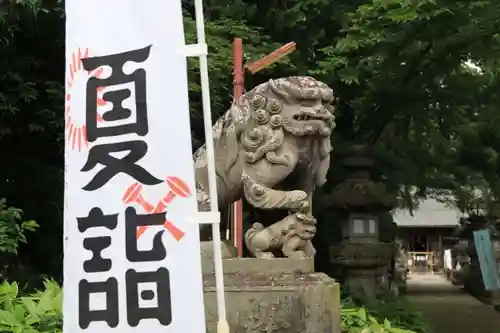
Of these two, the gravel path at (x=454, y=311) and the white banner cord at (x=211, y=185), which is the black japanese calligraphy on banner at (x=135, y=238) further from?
the gravel path at (x=454, y=311)

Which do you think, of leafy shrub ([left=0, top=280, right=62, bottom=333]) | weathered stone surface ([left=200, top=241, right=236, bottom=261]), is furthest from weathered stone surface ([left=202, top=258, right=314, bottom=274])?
leafy shrub ([left=0, top=280, right=62, bottom=333])

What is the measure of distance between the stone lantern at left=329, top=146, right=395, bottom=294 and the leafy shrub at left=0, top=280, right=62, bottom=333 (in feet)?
17.7

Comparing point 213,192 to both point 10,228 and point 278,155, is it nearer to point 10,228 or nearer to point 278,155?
point 278,155

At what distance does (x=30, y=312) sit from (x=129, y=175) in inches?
103

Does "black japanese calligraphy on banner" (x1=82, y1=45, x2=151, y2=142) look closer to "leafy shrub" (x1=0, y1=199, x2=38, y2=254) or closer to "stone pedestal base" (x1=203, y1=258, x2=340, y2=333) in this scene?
"stone pedestal base" (x1=203, y1=258, x2=340, y2=333)

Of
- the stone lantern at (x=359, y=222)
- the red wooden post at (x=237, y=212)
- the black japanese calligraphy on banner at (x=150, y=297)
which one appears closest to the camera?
the black japanese calligraphy on banner at (x=150, y=297)

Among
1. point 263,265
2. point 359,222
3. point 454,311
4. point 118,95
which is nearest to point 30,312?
point 263,265

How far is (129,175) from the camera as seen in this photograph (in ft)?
7.55

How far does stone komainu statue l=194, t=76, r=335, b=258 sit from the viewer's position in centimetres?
432

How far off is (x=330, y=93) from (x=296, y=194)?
72 cm

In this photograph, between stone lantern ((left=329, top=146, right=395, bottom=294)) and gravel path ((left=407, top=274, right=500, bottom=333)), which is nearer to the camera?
stone lantern ((left=329, top=146, right=395, bottom=294))

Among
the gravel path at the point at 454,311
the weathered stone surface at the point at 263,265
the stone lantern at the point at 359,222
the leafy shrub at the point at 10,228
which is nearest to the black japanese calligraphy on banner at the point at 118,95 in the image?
the weathered stone surface at the point at 263,265

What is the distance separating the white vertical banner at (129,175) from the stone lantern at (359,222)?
24.6 ft

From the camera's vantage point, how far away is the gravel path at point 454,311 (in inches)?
425
